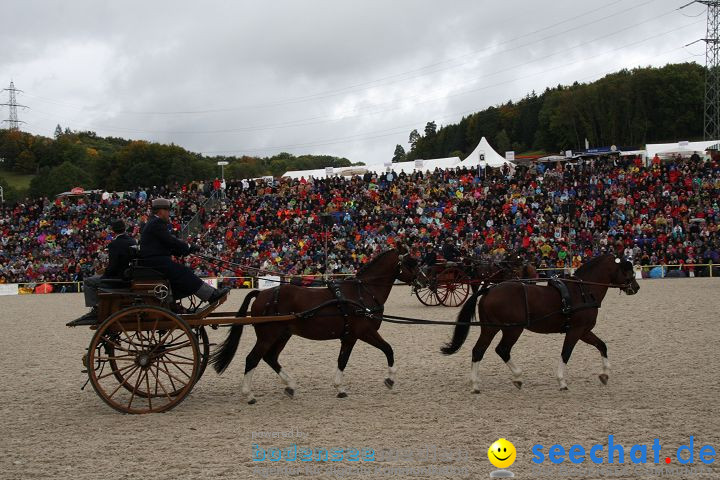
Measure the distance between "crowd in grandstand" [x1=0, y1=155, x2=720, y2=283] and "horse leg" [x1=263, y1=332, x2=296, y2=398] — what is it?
16919 millimetres

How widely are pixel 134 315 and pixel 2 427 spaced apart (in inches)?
68.7

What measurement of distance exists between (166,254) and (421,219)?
24.0 meters

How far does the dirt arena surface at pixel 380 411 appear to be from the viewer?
5805 millimetres

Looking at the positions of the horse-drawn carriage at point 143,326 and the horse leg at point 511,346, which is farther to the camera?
the horse leg at point 511,346

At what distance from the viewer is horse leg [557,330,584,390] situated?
8.20m

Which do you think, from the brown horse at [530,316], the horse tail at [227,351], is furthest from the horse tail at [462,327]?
the horse tail at [227,351]

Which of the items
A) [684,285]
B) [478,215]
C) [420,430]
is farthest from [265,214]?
[420,430]

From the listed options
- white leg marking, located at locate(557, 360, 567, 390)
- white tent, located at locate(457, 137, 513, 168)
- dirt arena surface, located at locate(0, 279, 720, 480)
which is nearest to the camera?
dirt arena surface, located at locate(0, 279, 720, 480)

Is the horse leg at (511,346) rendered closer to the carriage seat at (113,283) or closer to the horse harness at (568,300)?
the horse harness at (568,300)

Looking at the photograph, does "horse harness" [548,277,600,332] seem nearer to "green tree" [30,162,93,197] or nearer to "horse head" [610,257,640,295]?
"horse head" [610,257,640,295]

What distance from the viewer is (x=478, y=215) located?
100ft

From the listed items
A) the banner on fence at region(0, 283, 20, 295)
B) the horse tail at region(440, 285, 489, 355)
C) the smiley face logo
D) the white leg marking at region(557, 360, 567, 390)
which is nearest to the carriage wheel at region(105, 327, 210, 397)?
the horse tail at region(440, 285, 489, 355)

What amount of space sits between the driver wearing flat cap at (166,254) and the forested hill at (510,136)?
74.7 meters

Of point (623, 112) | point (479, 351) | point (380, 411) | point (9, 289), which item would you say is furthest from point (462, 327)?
point (623, 112)
